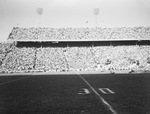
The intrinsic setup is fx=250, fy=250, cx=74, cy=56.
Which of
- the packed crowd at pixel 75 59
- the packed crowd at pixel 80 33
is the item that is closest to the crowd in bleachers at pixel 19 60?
the packed crowd at pixel 75 59

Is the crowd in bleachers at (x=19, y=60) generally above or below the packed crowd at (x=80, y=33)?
below

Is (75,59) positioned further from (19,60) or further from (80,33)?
(19,60)

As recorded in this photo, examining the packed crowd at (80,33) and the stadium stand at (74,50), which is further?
the packed crowd at (80,33)

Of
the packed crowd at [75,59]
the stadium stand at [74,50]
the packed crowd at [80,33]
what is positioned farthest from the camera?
the packed crowd at [80,33]

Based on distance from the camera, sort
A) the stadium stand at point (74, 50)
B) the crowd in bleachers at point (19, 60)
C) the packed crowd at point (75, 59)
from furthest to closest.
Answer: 1. the stadium stand at point (74, 50)
2. the packed crowd at point (75, 59)
3. the crowd in bleachers at point (19, 60)

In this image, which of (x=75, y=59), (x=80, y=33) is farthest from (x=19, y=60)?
(x=80, y=33)

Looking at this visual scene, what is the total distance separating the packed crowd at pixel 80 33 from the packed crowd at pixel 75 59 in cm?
253

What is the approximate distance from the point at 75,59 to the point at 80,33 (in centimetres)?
988

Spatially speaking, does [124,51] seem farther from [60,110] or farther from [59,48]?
[60,110]

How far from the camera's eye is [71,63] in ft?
187

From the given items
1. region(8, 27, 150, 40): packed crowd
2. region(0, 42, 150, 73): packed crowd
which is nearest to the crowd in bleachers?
region(0, 42, 150, 73): packed crowd

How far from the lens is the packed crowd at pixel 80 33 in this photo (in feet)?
205

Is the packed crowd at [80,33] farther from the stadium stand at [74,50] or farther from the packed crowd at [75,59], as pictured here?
the packed crowd at [75,59]

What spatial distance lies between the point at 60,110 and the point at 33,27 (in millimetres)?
62278
